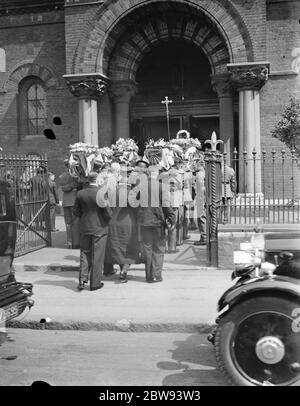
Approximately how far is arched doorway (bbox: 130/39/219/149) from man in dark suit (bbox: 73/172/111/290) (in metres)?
9.58

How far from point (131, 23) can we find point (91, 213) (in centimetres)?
992

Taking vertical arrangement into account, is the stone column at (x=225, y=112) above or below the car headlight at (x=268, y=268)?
above

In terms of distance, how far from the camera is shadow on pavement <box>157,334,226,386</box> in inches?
174

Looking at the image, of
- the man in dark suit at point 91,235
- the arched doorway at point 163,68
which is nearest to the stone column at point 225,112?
the arched doorway at point 163,68

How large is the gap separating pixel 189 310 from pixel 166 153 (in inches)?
183

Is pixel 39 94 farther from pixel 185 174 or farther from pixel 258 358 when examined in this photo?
pixel 258 358

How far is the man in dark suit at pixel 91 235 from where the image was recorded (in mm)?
7730

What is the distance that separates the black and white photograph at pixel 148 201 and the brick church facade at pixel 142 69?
47 mm

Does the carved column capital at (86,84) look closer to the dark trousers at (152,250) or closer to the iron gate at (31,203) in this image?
the iron gate at (31,203)

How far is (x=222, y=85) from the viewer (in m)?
15.6

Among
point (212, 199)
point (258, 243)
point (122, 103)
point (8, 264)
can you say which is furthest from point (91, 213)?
point (122, 103)

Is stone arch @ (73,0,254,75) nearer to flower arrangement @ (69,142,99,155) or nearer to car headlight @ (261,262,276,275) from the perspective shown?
flower arrangement @ (69,142,99,155)

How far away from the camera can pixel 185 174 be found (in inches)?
448

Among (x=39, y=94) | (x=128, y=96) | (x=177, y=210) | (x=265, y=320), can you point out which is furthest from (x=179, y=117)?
(x=265, y=320)
